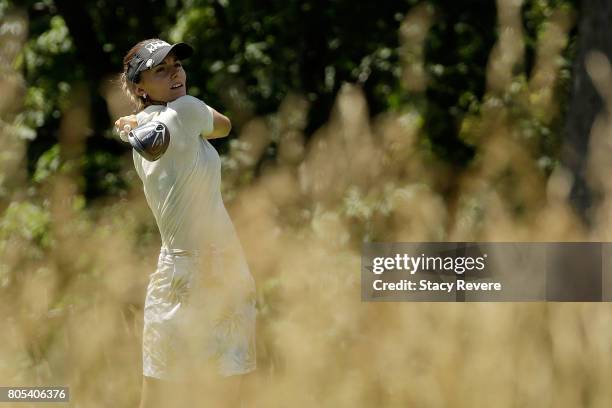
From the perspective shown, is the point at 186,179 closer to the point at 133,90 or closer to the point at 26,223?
the point at 133,90

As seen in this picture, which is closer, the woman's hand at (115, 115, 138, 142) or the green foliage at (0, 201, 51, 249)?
the woman's hand at (115, 115, 138, 142)

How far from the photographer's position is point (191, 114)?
3.24 meters

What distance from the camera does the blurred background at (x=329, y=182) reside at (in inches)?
130

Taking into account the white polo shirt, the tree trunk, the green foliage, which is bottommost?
the white polo shirt

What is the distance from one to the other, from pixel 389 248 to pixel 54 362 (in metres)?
1.33

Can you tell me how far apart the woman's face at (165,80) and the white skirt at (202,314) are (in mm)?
460

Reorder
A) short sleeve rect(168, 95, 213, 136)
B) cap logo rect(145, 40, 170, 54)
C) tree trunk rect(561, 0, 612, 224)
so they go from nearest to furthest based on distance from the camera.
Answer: short sleeve rect(168, 95, 213, 136)
cap logo rect(145, 40, 170, 54)
tree trunk rect(561, 0, 612, 224)

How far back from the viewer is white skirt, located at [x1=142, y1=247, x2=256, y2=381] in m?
3.32

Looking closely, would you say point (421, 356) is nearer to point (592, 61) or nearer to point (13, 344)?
point (13, 344)

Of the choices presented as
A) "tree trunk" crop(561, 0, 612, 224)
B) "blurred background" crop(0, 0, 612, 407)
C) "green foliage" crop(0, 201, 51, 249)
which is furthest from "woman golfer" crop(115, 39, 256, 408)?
"tree trunk" crop(561, 0, 612, 224)

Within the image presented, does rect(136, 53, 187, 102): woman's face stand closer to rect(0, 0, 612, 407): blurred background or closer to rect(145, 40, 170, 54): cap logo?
rect(145, 40, 170, 54): cap logo

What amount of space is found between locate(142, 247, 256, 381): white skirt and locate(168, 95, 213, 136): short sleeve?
0.36 m

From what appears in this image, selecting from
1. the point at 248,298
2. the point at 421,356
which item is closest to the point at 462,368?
the point at 421,356

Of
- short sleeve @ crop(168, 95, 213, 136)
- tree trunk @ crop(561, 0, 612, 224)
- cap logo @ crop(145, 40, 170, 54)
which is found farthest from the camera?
tree trunk @ crop(561, 0, 612, 224)
